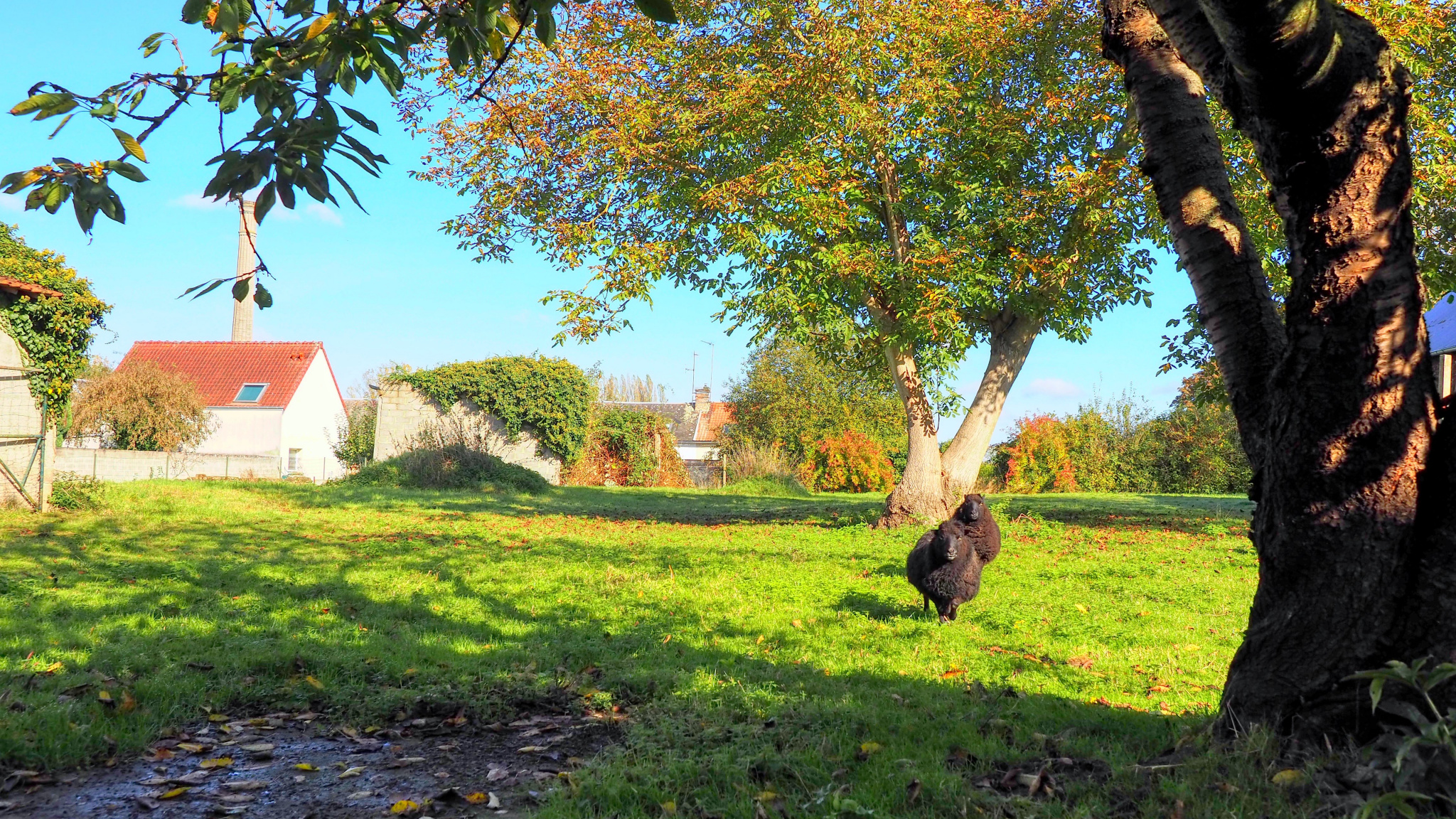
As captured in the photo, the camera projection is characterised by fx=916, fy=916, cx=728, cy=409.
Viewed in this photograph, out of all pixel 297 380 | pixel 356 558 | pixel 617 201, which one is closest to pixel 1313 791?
pixel 356 558

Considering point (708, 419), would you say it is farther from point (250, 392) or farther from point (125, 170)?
point (125, 170)

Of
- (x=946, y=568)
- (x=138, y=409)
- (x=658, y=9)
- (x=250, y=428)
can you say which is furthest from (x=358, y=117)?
(x=250, y=428)

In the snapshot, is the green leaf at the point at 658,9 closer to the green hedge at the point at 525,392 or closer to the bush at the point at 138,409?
the green hedge at the point at 525,392

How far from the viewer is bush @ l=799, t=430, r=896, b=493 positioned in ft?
103

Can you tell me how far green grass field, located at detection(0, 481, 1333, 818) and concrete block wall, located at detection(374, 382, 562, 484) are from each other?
15.6 metres

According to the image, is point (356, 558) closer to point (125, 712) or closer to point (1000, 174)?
point (125, 712)

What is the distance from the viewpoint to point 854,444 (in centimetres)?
3169

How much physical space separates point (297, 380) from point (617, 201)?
95.9ft

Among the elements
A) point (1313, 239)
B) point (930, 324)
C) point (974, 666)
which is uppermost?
point (930, 324)

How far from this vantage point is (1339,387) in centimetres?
330

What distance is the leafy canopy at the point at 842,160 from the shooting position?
1304cm

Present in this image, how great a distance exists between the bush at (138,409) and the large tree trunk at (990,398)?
26165 mm

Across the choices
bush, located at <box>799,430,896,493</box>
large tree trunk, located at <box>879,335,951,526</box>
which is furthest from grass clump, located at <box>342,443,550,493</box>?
large tree trunk, located at <box>879,335,951,526</box>

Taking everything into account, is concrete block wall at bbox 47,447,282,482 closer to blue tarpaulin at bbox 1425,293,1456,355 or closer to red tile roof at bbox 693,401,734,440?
blue tarpaulin at bbox 1425,293,1456,355
